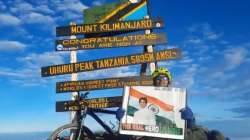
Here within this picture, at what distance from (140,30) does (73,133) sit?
7122 mm

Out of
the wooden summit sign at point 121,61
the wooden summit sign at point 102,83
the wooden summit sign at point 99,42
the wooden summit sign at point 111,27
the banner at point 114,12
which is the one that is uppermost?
the banner at point 114,12

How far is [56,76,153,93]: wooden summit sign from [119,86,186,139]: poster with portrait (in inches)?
234

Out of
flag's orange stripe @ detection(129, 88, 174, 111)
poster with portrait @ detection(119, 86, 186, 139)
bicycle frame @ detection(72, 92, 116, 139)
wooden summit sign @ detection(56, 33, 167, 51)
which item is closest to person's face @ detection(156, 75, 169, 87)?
poster with portrait @ detection(119, 86, 186, 139)

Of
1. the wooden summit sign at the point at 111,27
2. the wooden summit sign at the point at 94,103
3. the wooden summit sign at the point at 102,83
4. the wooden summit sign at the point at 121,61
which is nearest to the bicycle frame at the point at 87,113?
the wooden summit sign at the point at 94,103

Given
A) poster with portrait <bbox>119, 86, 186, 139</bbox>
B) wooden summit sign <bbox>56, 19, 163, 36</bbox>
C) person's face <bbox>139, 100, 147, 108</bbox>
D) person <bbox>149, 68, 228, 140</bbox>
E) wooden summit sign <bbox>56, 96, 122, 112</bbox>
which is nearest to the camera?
person <bbox>149, 68, 228, 140</bbox>

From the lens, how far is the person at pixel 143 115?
30.9 feet

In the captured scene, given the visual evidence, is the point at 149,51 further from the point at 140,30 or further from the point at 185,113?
the point at 185,113

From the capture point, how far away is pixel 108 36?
16203 millimetres

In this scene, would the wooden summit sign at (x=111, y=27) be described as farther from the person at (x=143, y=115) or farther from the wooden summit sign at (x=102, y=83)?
the person at (x=143, y=115)

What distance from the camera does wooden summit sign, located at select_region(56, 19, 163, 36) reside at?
15.9 metres

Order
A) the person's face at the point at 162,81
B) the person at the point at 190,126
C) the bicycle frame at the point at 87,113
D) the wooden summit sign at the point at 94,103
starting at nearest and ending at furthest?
the person at the point at 190,126 → the person's face at the point at 162,81 → the bicycle frame at the point at 87,113 → the wooden summit sign at the point at 94,103

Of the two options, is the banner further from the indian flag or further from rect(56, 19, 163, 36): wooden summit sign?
the indian flag

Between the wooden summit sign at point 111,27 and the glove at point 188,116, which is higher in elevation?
the wooden summit sign at point 111,27

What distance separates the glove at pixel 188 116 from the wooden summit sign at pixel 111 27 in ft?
23.8
